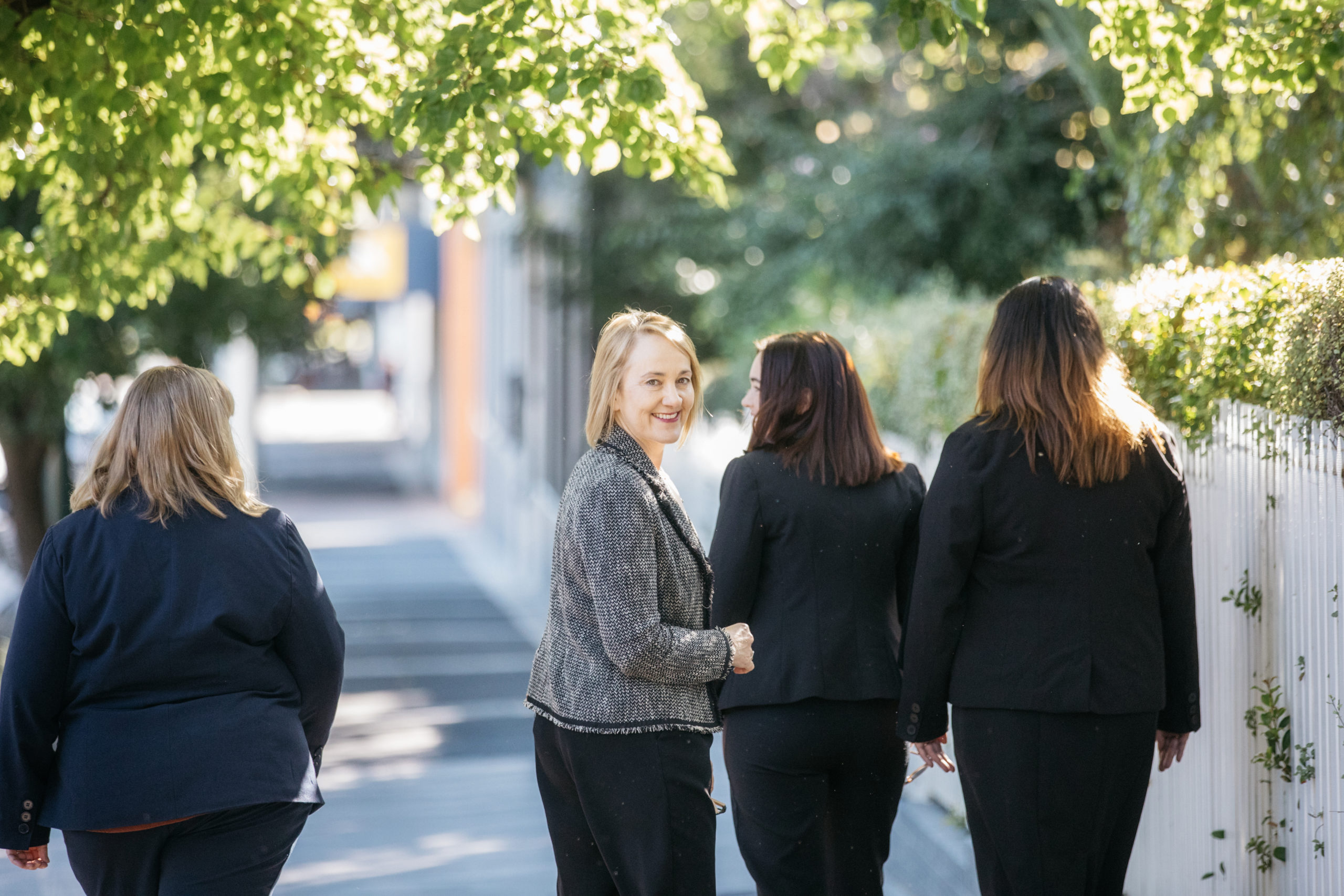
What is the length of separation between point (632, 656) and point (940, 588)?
754 mm

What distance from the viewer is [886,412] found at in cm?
812

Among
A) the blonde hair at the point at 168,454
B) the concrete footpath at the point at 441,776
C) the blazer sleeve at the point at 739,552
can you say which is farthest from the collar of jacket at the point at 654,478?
the concrete footpath at the point at 441,776

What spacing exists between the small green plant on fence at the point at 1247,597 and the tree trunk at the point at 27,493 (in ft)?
28.0

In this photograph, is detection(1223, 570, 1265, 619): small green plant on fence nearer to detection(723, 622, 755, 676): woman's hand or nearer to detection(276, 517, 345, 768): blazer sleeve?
detection(723, 622, 755, 676): woman's hand

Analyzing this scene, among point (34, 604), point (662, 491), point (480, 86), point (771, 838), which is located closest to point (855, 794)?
point (771, 838)

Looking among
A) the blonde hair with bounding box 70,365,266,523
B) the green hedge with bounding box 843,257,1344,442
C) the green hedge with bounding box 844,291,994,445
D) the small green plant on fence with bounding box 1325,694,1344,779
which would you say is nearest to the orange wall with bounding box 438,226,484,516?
the green hedge with bounding box 844,291,994,445

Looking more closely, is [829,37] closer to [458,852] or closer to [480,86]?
[480,86]

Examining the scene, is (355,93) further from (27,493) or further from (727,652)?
(27,493)

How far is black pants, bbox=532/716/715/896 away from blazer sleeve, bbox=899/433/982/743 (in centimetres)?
55

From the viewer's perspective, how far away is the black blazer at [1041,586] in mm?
2994

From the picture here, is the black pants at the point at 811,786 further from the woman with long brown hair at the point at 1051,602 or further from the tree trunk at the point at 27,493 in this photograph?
the tree trunk at the point at 27,493

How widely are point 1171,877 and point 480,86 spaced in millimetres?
3305

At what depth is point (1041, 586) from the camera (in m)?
3.02

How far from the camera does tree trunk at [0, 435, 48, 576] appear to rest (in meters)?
9.73
